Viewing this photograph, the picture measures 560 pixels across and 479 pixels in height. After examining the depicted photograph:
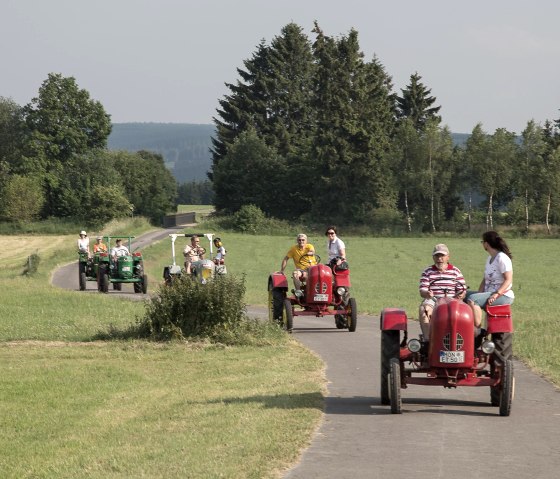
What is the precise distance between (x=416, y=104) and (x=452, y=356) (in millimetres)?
105225

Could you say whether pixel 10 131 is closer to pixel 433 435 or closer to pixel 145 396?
pixel 145 396

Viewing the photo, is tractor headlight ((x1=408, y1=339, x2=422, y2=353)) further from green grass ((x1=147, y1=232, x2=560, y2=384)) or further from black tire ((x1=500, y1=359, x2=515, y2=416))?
green grass ((x1=147, y1=232, x2=560, y2=384))

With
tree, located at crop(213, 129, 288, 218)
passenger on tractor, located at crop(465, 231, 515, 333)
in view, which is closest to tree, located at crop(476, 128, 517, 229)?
tree, located at crop(213, 129, 288, 218)

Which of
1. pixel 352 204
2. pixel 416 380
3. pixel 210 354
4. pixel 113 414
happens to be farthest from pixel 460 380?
pixel 352 204

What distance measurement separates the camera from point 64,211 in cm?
11369

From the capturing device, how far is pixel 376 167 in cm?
10262

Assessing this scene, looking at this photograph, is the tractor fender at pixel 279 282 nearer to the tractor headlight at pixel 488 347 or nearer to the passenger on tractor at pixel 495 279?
the passenger on tractor at pixel 495 279

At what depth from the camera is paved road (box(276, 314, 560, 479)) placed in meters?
9.75

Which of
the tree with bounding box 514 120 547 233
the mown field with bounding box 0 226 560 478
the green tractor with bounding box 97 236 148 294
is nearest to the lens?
the mown field with bounding box 0 226 560 478

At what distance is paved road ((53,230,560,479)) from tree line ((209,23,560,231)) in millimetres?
84279

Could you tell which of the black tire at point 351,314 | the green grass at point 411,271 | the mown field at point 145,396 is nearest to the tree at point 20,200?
the green grass at point 411,271

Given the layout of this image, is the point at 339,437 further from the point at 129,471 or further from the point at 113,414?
the point at 113,414

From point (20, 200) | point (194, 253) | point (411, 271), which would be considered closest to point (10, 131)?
point (20, 200)

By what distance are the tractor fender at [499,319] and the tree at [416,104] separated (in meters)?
102
